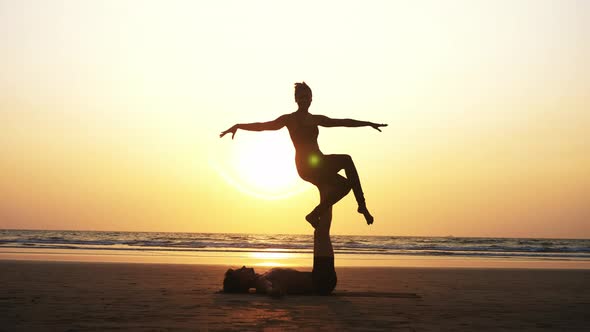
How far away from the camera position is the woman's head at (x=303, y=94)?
35.4 feet

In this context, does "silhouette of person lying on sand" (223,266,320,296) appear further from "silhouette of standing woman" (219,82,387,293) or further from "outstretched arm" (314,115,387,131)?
"outstretched arm" (314,115,387,131)

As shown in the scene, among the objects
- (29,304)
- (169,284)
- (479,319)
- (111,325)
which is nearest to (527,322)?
(479,319)

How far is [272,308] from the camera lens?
8789 millimetres

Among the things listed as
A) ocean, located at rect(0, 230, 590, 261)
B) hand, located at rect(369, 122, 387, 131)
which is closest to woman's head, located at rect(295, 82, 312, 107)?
hand, located at rect(369, 122, 387, 131)

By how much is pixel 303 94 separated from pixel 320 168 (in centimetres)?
129

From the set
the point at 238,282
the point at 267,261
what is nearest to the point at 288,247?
the point at 267,261

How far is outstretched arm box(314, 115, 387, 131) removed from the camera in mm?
10000

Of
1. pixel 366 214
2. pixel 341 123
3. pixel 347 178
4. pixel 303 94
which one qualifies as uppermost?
pixel 303 94

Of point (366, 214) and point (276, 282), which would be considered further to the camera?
point (276, 282)

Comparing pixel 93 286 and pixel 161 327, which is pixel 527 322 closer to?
pixel 161 327

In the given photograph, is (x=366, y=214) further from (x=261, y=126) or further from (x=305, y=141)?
(x=261, y=126)

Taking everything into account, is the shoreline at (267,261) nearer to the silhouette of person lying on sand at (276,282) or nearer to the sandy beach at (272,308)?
the sandy beach at (272,308)

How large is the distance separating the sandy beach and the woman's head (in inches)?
125

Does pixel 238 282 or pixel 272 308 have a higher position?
pixel 238 282
